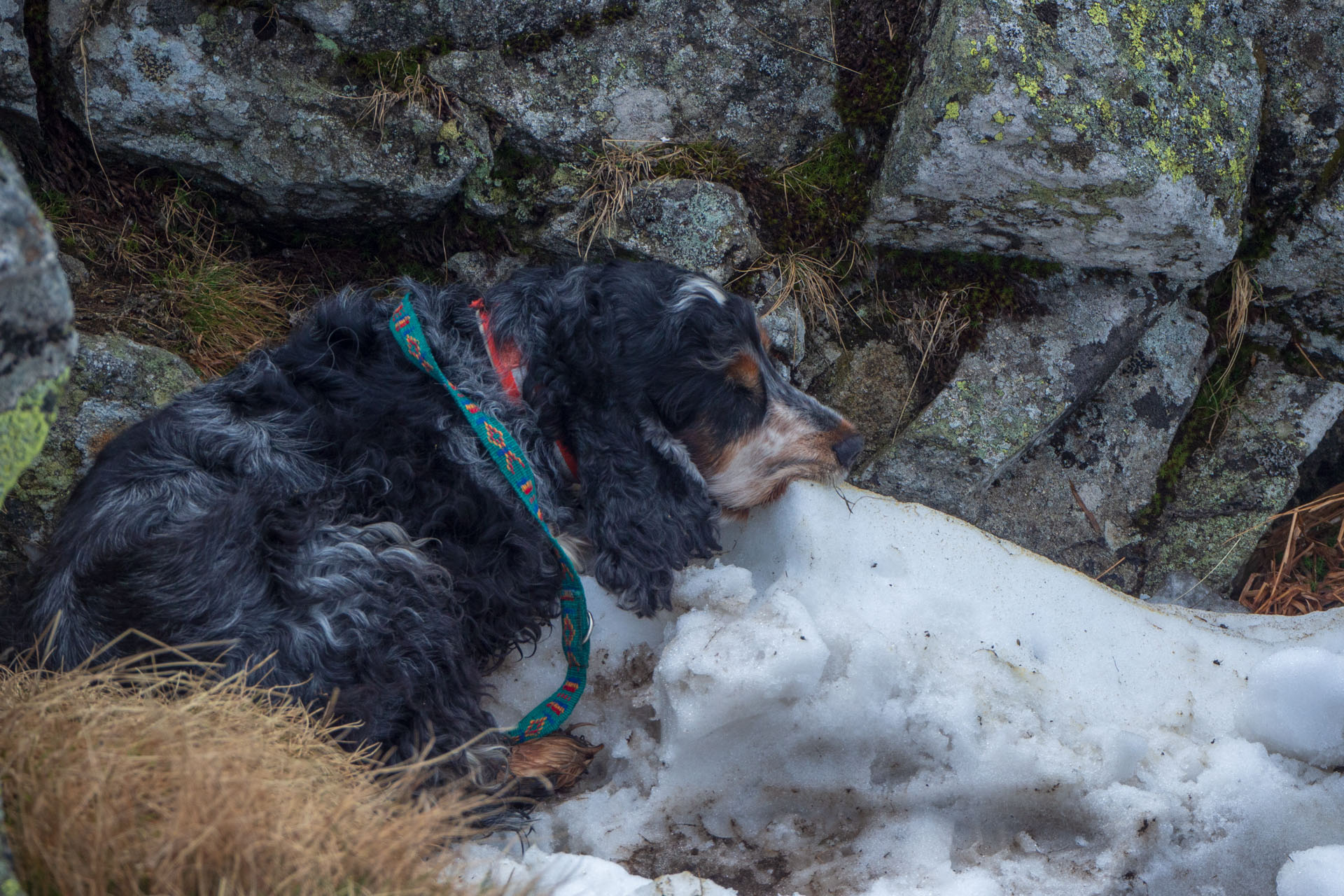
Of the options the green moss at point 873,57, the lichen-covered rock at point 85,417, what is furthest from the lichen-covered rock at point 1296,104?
the lichen-covered rock at point 85,417

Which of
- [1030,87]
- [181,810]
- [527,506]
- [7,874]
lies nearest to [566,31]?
[1030,87]

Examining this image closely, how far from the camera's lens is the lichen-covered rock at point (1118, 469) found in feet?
15.6

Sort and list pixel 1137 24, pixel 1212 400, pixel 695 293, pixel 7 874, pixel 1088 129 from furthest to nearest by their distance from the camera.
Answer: pixel 1212 400 → pixel 1137 24 → pixel 1088 129 → pixel 695 293 → pixel 7 874

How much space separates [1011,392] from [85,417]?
13.4ft

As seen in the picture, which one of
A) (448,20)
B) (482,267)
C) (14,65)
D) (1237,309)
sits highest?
(448,20)

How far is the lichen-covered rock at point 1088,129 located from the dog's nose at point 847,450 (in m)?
1.37

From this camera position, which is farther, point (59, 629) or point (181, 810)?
point (59, 629)

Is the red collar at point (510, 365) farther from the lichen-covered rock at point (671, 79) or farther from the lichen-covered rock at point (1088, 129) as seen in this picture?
the lichen-covered rock at point (1088, 129)

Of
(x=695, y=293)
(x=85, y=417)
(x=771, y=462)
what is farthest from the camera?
(x=85, y=417)

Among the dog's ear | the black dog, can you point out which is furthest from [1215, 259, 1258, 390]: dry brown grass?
the dog's ear

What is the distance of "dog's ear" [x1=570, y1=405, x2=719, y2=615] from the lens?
10.7ft

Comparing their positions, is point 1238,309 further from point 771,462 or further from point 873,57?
point 771,462

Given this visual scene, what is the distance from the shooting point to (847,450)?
3752 millimetres

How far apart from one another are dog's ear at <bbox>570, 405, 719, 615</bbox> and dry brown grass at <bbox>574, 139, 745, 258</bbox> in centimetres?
153
